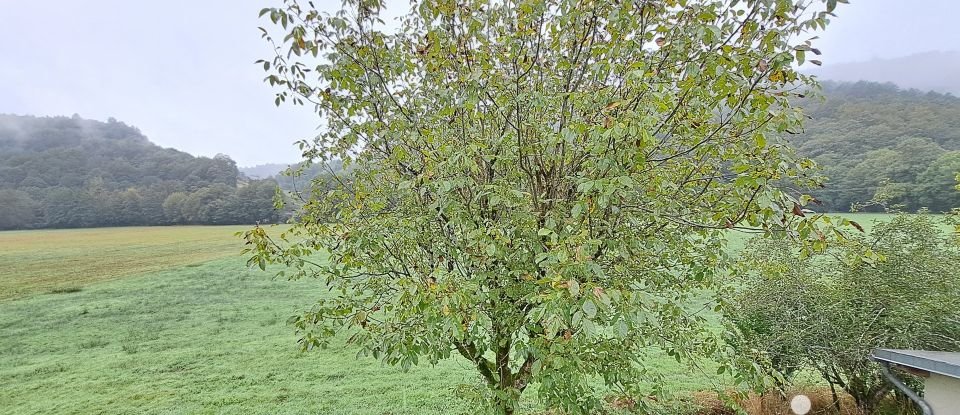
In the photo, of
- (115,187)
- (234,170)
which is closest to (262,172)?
(234,170)

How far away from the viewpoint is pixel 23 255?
89.1 feet

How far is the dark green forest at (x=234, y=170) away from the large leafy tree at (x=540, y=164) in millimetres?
665

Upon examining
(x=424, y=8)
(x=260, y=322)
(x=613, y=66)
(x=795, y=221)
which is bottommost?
(x=260, y=322)

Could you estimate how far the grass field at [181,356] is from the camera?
819 cm

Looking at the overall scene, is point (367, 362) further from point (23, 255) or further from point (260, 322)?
point (23, 255)

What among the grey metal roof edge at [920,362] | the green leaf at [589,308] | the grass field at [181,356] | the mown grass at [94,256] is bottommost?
the grass field at [181,356]

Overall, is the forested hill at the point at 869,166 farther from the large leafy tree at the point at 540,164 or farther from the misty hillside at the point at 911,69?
the misty hillside at the point at 911,69

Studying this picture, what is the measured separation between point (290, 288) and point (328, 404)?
45.8ft

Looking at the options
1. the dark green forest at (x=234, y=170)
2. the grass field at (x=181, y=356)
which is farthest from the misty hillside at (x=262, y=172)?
the grass field at (x=181, y=356)

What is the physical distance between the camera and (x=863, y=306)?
4.98 meters

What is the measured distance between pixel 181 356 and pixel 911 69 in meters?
232

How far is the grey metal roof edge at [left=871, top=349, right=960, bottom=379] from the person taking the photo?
123 inches

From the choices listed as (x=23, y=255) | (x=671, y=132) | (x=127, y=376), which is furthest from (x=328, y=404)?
(x=23, y=255)

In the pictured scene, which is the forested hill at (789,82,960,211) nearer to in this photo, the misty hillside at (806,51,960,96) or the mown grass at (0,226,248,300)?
the mown grass at (0,226,248,300)
